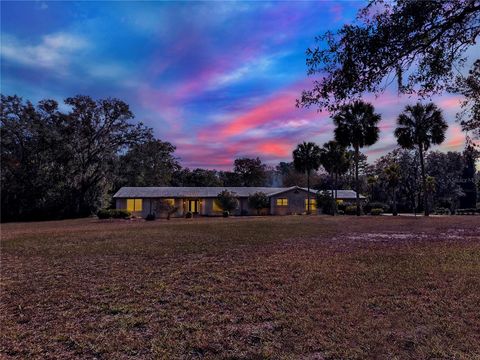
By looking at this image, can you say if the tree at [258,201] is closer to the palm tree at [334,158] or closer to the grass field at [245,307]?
the palm tree at [334,158]

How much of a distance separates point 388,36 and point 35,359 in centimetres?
587

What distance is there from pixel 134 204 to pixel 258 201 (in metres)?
15.0

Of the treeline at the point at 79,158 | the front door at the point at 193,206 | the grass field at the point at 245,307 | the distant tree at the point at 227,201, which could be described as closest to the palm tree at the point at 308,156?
the treeline at the point at 79,158

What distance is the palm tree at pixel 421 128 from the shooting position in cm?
3641

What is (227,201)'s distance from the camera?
43.6 meters

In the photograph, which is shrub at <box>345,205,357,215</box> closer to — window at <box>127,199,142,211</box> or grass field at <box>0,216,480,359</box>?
window at <box>127,199,142,211</box>

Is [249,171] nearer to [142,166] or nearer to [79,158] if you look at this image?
[142,166]

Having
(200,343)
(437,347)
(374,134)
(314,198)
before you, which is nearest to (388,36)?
(437,347)

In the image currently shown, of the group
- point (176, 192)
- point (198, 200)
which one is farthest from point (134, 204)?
point (198, 200)

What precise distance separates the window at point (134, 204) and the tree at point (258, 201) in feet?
44.1

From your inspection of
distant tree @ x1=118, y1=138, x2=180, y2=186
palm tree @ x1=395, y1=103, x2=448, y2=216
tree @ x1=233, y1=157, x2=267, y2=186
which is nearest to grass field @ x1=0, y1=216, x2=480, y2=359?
palm tree @ x1=395, y1=103, x2=448, y2=216

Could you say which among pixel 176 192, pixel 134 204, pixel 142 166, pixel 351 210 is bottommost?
pixel 351 210

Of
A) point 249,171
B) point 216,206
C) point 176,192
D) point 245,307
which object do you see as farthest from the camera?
point 249,171

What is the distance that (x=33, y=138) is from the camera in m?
43.1
